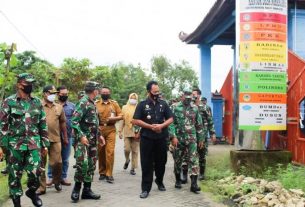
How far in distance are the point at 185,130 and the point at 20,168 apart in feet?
10.3

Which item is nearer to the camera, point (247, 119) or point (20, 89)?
point (20, 89)

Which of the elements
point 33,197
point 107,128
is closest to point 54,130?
point 107,128

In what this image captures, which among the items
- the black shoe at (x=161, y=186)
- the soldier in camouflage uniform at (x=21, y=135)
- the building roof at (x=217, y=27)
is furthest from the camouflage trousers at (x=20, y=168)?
the building roof at (x=217, y=27)

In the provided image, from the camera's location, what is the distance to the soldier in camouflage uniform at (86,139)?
695 cm

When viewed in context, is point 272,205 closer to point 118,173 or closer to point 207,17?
point 118,173

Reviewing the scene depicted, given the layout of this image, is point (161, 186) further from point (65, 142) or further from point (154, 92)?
point (65, 142)

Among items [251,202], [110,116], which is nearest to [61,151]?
[110,116]

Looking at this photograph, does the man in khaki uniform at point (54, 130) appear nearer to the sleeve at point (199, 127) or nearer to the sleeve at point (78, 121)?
the sleeve at point (78, 121)

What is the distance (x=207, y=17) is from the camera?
567 inches

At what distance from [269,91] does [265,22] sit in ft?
4.59

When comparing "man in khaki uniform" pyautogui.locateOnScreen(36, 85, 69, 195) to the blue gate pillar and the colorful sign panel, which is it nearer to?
the colorful sign panel

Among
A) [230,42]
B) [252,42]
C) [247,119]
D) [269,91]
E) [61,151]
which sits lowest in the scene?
[61,151]

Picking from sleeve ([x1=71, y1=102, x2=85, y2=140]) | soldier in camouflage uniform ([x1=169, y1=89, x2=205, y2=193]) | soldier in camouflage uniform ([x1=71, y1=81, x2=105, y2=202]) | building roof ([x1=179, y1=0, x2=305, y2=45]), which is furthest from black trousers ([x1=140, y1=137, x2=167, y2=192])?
building roof ([x1=179, y1=0, x2=305, y2=45])

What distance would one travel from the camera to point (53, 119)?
7.87m
